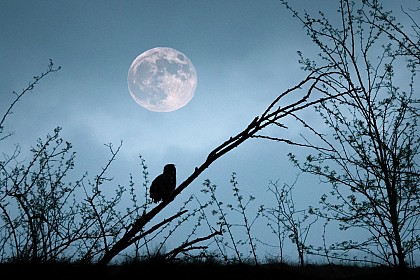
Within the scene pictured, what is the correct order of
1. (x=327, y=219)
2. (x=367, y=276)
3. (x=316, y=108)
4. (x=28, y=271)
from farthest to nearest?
(x=316, y=108) → (x=327, y=219) → (x=367, y=276) → (x=28, y=271)

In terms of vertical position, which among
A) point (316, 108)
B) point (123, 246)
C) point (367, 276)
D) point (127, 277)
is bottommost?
point (367, 276)

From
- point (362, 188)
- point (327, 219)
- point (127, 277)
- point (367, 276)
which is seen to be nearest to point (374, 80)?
point (362, 188)

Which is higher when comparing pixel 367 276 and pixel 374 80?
pixel 374 80

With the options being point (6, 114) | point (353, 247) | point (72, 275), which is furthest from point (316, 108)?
point (72, 275)

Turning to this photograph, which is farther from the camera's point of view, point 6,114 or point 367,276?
point 6,114

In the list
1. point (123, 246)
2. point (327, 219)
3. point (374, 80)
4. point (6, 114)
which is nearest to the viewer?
point (123, 246)

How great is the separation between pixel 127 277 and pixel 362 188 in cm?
403

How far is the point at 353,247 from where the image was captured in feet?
15.4

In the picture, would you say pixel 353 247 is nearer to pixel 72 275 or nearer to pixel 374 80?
pixel 374 80

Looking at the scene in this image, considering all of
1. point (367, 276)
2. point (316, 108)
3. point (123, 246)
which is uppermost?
point (316, 108)

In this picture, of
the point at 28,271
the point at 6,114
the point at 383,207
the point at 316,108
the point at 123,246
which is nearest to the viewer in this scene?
the point at 123,246

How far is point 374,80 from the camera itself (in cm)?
465

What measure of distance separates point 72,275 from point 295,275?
3.70ft

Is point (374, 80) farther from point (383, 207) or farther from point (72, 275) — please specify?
point (72, 275)
